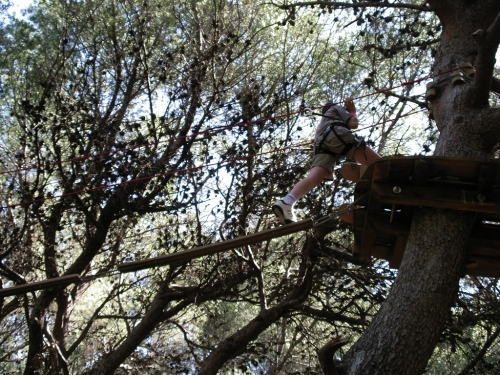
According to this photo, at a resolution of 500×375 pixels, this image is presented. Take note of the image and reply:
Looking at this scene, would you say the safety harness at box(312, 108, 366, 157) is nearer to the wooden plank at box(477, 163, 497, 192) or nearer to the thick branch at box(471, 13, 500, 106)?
the thick branch at box(471, 13, 500, 106)

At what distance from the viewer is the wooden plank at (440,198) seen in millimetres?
2971

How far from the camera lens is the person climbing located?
366 centimetres

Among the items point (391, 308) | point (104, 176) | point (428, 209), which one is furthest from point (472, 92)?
point (104, 176)

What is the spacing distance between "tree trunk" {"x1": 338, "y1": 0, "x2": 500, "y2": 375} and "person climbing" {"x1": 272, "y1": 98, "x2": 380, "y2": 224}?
0.61 m

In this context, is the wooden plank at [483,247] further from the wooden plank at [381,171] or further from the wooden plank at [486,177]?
the wooden plank at [381,171]

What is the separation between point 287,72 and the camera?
701 cm

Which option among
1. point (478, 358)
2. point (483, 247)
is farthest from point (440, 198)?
point (478, 358)

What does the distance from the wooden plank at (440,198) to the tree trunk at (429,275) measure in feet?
0.34

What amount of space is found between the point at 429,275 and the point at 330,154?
1.36 metres

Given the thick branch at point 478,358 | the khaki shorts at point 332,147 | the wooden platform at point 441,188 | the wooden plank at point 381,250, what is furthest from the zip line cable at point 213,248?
the thick branch at point 478,358

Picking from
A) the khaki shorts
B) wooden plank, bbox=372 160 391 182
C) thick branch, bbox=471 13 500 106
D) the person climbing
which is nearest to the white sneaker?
the person climbing

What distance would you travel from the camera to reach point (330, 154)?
3922mm

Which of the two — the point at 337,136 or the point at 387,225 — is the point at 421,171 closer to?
the point at 387,225

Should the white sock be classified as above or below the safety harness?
below
